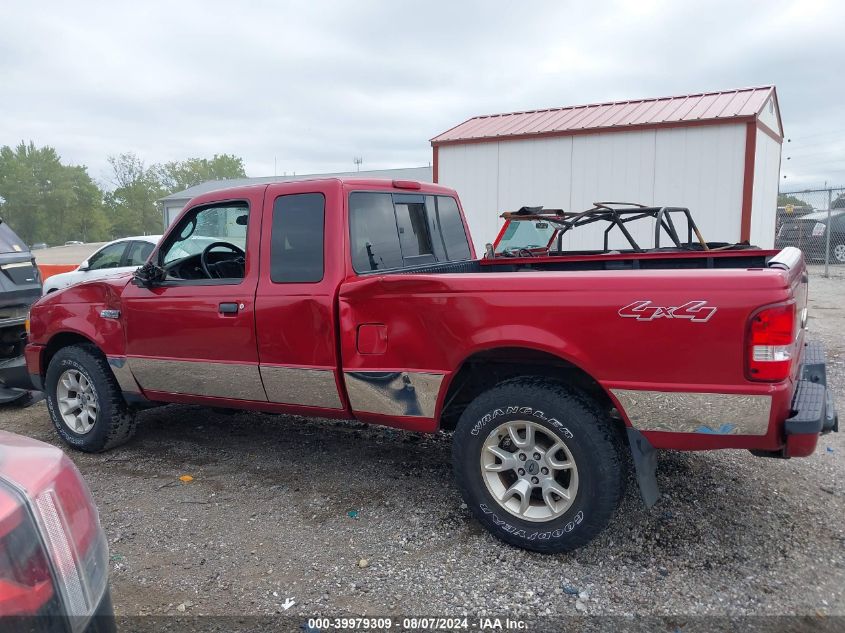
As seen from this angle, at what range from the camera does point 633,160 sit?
1182 cm

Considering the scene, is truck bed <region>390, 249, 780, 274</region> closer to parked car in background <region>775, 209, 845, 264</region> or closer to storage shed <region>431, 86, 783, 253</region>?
storage shed <region>431, 86, 783, 253</region>

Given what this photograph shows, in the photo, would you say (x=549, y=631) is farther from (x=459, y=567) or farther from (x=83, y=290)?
(x=83, y=290)

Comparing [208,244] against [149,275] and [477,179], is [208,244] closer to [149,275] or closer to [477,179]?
[149,275]

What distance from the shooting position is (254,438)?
5309 mm

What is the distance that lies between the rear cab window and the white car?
7433mm

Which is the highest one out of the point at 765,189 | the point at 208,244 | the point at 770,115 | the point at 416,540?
the point at 770,115

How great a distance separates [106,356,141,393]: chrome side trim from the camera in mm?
4707

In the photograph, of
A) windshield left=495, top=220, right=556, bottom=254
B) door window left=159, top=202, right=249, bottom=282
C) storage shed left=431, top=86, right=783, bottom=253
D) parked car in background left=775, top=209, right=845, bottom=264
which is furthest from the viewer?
parked car in background left=775, top=209, right=845, bottom=264

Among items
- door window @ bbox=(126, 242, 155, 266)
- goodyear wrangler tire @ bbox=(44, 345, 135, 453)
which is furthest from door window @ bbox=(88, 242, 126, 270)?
goodyear wrangler tire @ bbox=(44, 345, 135, 453)

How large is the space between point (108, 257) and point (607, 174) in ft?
29.4

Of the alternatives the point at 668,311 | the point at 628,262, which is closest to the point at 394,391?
the point at 668,311

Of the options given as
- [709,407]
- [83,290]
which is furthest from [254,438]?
[709,407]

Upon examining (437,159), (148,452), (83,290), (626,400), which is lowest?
(148,452)

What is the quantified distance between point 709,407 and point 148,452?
4.04 metres
